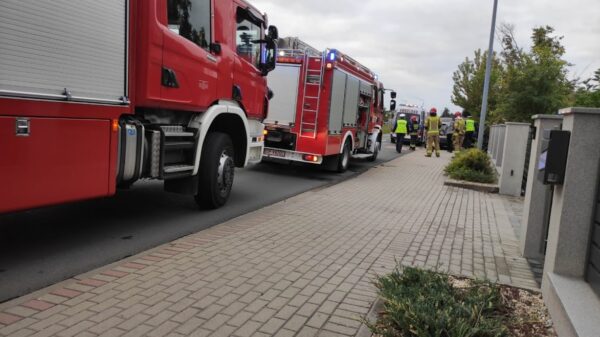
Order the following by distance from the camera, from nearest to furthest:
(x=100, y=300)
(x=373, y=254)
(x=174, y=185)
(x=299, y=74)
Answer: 1. (x=100, y=300)
2. (x=373, y=254)
3. (x=174, y=185)
4. (x=299, y=74)

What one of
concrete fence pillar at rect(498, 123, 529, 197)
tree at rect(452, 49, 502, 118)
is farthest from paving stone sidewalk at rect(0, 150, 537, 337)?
tree at rect(452, 49, 502, 118)

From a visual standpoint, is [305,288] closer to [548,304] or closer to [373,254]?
[373,254]

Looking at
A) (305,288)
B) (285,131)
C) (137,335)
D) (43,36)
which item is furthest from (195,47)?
(285,131)

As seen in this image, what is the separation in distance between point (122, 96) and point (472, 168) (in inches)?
380

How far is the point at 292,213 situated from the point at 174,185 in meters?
1.77

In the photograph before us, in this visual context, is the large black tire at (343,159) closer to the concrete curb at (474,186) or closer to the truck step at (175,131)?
the concrete curb at (474,186)

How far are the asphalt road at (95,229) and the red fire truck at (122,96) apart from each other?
53 centimetres

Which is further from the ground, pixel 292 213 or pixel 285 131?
pixel 285 131

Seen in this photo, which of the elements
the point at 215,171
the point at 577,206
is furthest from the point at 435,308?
the point at 215,171

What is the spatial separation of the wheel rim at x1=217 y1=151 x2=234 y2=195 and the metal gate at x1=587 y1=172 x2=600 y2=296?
16.1ft

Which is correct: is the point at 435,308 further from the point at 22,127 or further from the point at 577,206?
the point at 22,127

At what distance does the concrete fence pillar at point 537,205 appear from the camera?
17.4ft

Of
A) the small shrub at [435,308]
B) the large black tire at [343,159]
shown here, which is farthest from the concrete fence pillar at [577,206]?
the large black tire at [343,159]

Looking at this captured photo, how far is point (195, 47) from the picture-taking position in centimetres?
629
